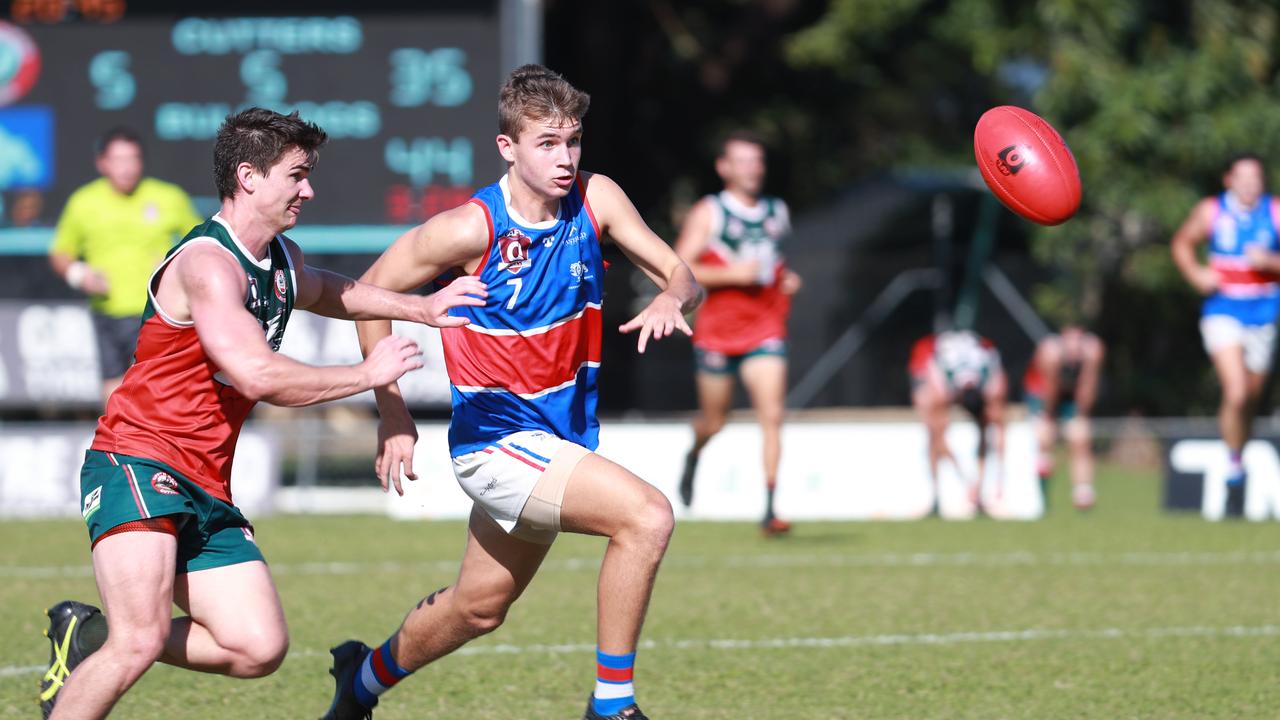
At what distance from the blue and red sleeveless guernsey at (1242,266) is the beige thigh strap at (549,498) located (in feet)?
26.3

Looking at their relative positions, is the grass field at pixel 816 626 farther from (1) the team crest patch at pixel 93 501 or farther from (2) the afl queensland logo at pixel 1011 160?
(2) the afl queensland logo at pixel 1011 160

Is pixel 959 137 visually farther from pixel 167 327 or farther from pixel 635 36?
pixel 167 327

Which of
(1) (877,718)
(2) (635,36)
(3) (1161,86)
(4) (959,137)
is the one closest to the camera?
(1) (877,718)

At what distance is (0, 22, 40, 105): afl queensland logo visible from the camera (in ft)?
45.6

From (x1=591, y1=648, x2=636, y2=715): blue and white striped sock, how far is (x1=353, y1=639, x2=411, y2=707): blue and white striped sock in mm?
717

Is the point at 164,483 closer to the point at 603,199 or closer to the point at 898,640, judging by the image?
the point at 603,199

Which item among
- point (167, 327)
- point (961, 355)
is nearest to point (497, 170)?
point (961, 355)

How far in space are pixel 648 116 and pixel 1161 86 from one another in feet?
23.7

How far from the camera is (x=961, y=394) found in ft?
46.3

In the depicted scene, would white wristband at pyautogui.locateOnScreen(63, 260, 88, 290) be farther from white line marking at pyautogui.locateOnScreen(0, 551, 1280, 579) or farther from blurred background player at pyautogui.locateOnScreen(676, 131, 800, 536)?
blurred background player at pyautogui.locateOnScreen(676, 131, 800, 536)

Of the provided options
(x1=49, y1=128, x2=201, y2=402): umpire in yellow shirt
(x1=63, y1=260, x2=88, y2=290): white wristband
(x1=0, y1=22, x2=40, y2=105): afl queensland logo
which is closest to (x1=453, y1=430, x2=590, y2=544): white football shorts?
(x1=63, y1=260, x2=88, y2=290): white wristband

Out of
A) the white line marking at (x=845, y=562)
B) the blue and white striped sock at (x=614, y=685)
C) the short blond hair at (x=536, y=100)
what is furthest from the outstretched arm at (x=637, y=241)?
the white line marking at (x=845, y=562)

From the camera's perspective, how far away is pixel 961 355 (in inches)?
572

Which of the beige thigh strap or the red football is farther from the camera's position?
the red football
